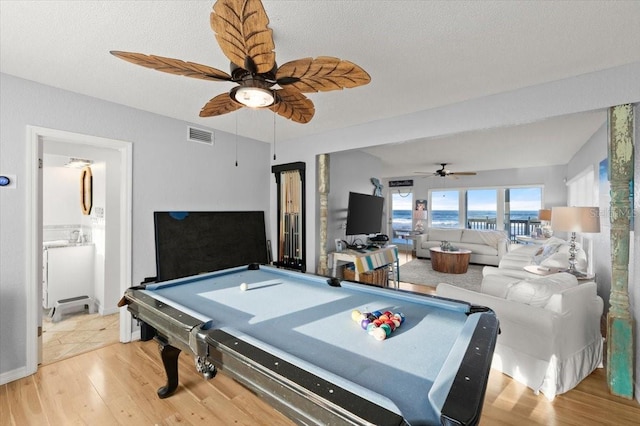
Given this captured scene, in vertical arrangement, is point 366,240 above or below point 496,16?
below

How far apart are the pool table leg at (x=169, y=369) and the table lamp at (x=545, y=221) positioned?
7.41 metres

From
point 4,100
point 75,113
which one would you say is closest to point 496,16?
point 75,113

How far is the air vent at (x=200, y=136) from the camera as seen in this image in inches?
138

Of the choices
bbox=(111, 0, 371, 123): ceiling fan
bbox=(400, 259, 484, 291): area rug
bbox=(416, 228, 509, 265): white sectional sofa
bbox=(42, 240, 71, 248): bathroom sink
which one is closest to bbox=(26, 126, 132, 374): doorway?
bbox=(42, 240, 71, 248): bathroom sink

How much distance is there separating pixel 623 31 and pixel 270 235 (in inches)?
162

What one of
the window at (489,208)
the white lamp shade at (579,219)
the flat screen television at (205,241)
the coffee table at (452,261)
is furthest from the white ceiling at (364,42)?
the window at (489,208)

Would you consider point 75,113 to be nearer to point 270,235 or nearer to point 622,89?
point 270,235

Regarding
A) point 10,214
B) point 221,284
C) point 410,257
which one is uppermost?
point 10,214

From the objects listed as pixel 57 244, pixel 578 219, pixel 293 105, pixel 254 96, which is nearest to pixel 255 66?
pixel 254 96

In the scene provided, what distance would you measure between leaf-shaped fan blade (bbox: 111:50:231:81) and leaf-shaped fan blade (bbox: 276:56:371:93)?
0.37 meters

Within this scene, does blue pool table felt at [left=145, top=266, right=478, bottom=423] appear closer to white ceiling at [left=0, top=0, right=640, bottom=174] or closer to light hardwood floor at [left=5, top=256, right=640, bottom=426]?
light hardwood floor at [left=5, top=256, right=640, bottom=426]

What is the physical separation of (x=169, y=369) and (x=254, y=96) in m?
2.03

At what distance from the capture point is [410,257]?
324 inches

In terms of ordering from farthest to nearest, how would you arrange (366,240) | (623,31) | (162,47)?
(366,240)
(162,47)
(623,31)
